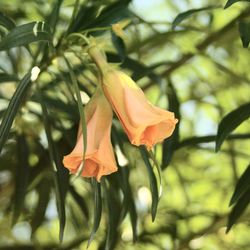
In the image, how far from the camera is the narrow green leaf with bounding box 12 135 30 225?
3.91ft

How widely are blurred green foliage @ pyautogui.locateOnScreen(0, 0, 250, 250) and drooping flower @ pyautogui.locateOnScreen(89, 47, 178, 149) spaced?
4.1 inches

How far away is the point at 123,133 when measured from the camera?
123 centimetres

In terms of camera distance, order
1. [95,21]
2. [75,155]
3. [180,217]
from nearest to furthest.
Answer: [75,155]
[95,21]
[180,217]

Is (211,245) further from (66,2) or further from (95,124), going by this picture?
(95,124)

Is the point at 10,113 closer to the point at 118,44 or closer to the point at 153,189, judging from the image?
the point at 153,189

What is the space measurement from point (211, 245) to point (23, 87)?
0.75 meters

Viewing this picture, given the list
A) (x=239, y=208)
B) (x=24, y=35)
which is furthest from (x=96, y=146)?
(x=239, y=208)

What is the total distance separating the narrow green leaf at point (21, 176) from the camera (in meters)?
1.19

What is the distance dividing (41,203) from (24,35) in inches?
Answer: 20.3

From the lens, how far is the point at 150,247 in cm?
145

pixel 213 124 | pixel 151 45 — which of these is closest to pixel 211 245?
pixel 213 124

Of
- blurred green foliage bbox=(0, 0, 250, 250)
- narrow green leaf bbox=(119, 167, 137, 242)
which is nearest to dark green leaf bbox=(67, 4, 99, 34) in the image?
blurred green foliage bbox=(0, 0, 250, 250)

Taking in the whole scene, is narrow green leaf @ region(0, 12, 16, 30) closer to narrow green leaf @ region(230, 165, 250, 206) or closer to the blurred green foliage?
the blurred green foliage

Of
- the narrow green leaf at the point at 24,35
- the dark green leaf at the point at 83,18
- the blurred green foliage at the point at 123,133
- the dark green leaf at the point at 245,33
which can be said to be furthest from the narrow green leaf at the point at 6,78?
the dark green leaf at the point at 245,33
